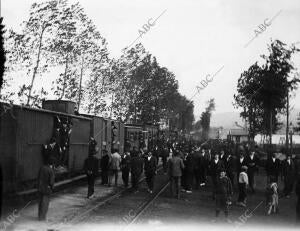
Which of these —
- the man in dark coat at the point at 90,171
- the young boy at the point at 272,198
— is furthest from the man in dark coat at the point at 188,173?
the young boy at the point at 272,198

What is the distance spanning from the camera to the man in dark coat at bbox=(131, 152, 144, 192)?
1702cm

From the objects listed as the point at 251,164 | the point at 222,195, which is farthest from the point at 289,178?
the point at 222,195

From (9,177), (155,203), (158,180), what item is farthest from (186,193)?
(9,177)

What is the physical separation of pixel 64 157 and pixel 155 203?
418 centimetres

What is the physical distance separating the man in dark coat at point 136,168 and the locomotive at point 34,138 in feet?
8.30

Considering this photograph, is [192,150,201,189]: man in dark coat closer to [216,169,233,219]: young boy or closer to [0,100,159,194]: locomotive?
[0,100,159,194]: locomotive

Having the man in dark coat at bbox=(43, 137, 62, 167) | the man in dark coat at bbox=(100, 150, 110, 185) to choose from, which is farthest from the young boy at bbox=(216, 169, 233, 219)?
the man in dark coat at bbox=(100, 150, 110, 185)

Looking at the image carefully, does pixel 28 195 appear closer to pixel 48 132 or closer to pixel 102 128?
pixel 48 132

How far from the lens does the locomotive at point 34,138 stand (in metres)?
11.6

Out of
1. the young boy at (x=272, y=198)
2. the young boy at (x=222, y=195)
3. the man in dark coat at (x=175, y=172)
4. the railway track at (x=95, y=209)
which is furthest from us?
the man in dark coat at (x=175, y=172)

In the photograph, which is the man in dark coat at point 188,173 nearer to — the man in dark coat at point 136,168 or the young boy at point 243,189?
the man in dark coat at point 136,168

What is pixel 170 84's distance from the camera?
195 feet

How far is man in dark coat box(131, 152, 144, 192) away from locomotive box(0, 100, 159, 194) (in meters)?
2.53

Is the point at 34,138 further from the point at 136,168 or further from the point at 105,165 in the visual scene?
the point at 105,165
